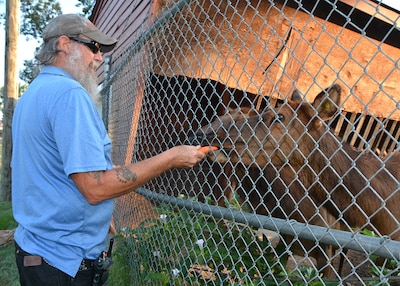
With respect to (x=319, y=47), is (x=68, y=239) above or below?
below

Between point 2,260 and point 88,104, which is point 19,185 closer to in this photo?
point 88,104

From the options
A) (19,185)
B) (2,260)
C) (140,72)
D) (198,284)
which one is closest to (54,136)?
(19,185)

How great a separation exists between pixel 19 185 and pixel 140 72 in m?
2.41

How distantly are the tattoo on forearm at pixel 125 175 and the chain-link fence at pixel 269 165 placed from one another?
0.61 meters

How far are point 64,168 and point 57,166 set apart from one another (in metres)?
0.20

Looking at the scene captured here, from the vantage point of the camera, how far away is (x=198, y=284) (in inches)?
105

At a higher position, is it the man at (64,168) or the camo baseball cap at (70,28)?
the camo baseball cap at (70,28)

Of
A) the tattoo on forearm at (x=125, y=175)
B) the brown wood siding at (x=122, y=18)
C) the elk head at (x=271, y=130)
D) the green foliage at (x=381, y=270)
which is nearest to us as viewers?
the green foliage at (x=381, y=270)

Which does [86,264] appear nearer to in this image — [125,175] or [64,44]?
[125,175]

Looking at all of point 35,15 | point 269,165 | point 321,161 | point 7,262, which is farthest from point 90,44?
point 35,15

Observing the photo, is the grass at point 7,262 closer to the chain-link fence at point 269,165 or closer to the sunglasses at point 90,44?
the chain-link fence at point 269,165

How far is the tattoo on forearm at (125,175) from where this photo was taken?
2.02m

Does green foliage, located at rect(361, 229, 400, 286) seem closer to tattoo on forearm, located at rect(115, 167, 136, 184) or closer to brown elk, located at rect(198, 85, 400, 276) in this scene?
brown elk, located at rect(198, 85, 400, 276)

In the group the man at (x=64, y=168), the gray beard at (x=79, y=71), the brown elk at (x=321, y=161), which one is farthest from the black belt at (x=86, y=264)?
the brown elk at (x=321, y=161)
